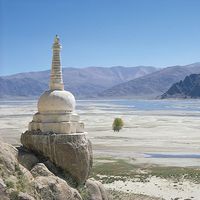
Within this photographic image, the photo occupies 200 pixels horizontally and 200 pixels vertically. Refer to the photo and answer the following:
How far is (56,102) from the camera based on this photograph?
2223 centimetres

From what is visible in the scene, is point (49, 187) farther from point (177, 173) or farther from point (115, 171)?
point (115, 171)

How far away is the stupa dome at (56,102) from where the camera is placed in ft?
73.0

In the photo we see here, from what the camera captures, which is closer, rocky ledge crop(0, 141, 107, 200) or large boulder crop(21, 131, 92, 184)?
rocky ledge crop(0, 141, 107, 200)

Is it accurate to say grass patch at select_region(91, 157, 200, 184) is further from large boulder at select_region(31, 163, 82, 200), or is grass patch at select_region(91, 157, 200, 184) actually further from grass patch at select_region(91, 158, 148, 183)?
large boulder at select_region(31, 163, 82, 200)

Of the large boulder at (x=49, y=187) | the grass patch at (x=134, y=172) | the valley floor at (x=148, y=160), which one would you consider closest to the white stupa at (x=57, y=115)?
the large boulder at (x=49, y=187)

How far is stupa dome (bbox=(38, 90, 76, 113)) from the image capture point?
22.2 m

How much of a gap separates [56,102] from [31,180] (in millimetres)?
4923

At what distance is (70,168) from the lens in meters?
21.8

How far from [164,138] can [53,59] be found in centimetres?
6102

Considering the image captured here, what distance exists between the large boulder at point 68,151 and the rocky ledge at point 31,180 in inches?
11.3

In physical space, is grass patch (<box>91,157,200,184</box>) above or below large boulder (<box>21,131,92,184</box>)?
below

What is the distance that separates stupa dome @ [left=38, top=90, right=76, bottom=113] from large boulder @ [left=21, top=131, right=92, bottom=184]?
1.14m

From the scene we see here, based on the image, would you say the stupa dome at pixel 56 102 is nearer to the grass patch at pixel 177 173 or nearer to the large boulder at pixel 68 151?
the large boulder at pixel 68 151

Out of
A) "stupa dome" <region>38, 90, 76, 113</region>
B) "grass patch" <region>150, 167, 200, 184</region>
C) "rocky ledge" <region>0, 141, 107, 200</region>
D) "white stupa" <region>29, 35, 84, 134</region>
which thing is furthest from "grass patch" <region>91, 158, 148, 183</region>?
"rocky ledge" <region>0, 141, 107, 200</region>
